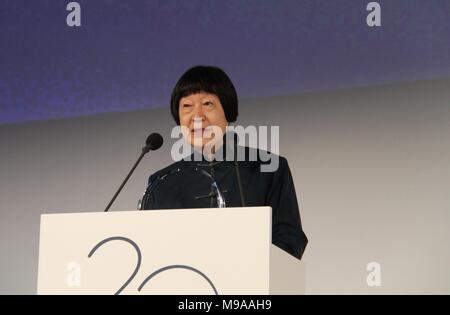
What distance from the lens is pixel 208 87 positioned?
7.43 ft

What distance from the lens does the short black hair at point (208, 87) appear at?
89.1 inches

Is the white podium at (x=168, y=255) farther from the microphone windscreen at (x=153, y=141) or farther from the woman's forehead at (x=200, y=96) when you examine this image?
the woman's forehead at (x=200, y=96)

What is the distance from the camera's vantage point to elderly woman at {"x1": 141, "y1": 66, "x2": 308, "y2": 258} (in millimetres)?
2064

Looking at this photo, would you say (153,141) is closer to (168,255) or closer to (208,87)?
(208,87)

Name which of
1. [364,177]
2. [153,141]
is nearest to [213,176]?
[153,141]

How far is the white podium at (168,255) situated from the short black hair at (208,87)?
0.79 metres

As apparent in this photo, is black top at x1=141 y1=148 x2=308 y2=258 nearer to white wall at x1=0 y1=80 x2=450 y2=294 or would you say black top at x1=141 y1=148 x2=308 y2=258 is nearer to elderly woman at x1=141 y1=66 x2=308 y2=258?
elderly woman at x1=141 y1=66 x2=308 y2=258

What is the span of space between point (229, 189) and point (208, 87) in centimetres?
33

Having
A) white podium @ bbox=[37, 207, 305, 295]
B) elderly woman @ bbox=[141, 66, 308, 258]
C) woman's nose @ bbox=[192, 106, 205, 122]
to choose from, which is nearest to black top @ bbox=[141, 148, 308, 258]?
elderly woman @ bbox=[141, 66, 308, 258]

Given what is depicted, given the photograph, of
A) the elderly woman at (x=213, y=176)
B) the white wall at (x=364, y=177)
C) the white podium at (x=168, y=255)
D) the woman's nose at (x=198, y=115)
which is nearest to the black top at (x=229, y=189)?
the elderly woman at (x=213, y=176)

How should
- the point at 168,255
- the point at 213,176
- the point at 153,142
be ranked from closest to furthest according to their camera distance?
1. the point at 168,255
2. the point at 153,142
3. the point at 213,176

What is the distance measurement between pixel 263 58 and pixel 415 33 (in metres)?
0.76

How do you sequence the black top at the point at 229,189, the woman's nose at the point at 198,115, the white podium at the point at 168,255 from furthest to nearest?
the woman's nose at the point at 198,115
the black top at the point at 229,189
the white podium at the point at 168,255

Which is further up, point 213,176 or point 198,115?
point 198,115
